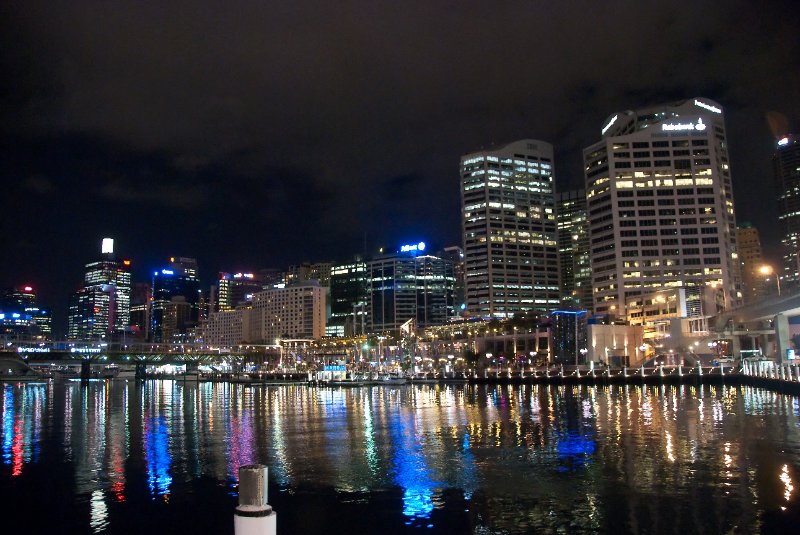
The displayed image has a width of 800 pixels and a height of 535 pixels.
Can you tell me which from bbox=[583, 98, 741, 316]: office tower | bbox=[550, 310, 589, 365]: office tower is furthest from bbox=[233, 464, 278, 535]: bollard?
bbox=[583, 98, 741, 316]: office tower

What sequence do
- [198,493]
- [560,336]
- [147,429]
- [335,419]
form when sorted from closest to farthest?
[198,493], [147,429], [335,419], [560,336]

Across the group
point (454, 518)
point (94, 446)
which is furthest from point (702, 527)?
point (94, 446)

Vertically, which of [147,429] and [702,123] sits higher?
[702,123]

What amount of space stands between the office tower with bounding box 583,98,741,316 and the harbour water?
14123 centimetres

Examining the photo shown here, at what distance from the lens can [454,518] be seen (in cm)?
1797

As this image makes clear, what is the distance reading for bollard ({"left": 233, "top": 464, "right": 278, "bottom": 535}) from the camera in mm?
6480

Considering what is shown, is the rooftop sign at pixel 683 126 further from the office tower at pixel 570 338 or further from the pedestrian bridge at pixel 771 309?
the pedestrian bridge at pixel 771 309

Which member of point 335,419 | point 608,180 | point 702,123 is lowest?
point 335,419

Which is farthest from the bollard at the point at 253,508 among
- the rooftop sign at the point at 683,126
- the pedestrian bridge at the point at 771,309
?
the rooftop sign at the point at 683,126

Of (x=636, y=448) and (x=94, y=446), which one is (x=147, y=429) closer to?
(x=94, y=446)

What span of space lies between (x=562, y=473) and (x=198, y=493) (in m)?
13.0

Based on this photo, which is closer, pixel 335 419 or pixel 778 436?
pixel 778 436

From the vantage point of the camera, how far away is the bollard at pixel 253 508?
255 inches

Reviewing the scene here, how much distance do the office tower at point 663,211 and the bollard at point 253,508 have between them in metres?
184
